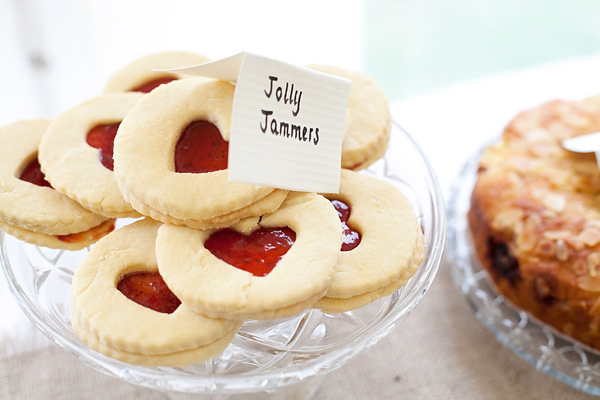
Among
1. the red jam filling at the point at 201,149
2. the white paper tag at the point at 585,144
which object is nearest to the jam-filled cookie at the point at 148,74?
the red jam filling at the point at 201,149

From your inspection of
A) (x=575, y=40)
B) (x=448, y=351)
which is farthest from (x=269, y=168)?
(x=575, y=40)

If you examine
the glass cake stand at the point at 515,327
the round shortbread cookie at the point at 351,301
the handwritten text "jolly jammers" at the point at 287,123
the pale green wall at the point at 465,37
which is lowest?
the glass cake stand at the point at 515,327

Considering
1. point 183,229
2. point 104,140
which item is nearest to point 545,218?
point 183,229

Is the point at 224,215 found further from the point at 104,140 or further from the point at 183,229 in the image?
the point at 104,140

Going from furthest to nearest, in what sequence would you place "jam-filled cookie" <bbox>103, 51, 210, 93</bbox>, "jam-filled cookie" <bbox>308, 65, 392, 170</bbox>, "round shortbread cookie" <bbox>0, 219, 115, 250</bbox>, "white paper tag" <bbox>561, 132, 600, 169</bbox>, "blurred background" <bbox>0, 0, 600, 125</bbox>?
"blurred background" <bbox>0, 0, 600, 125</bbox> < "white paper tag" <bbox>561, 132, 600, 169</bbox> < "jam-filled cookie" <bbox>103, 51, 210, 93</bbox> < "jam-filled cookie" <bbox>308, 65, 392, 170</bbox> < "round shortbread cookie" <bbox>0, 219, 115, 250</bbox>

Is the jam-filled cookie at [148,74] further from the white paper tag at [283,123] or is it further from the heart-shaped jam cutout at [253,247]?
the heart-shaped jam cutout at [253,247]

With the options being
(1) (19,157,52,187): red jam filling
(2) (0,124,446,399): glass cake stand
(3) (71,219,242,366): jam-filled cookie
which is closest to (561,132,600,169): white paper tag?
(2) (0,124,446,399): glass cake stand

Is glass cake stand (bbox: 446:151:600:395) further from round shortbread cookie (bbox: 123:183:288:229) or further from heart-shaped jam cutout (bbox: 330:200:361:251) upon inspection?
round shortbread cookie (bbox: 123:183:288:229)
